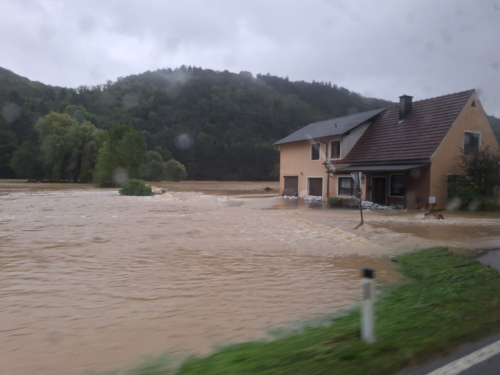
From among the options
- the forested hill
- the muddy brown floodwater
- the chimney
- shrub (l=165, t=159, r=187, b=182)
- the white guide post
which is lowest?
the muddy brown floodwater

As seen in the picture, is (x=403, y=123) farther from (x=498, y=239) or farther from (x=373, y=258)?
(x=373, y=258)

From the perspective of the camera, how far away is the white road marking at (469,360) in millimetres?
3799

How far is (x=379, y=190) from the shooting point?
27.1 meters

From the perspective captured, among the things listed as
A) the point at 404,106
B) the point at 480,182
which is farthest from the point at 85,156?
the point at 480,182

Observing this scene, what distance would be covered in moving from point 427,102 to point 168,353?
1073 inches

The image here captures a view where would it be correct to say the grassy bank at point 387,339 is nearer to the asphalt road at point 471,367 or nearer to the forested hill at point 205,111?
the asphalt road at point 471,367

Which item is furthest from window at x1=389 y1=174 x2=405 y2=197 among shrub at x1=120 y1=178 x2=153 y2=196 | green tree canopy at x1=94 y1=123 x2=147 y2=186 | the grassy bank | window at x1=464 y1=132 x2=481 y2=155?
green tree canopy at x1=94 y1=123 x2=147 y2=186

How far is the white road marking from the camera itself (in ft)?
12.5

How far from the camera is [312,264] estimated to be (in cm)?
923

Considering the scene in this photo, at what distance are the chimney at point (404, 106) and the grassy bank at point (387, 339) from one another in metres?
23.4

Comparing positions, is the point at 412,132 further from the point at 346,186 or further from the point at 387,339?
the point at 387,339

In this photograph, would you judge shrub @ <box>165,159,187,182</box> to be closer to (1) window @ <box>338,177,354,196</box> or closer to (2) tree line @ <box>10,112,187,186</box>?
(2) tree line @ <box>10,112,187,186</box>

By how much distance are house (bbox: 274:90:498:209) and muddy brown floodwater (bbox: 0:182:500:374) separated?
10.1 m

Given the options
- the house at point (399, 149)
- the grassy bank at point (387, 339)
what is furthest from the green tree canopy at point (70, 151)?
the grassy bank at point (387, 339)
